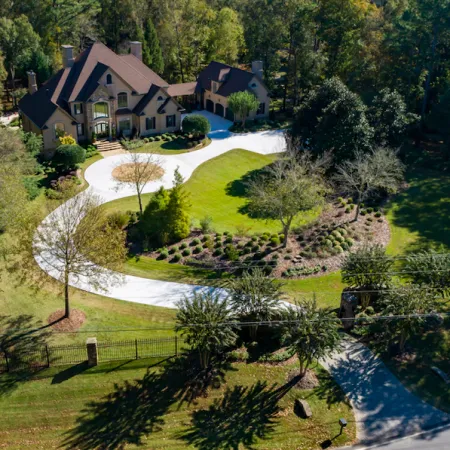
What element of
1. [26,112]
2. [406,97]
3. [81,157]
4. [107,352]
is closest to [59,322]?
[107,352]

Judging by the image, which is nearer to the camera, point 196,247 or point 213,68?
point 196,247

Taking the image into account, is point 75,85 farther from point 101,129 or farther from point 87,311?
point 87,311

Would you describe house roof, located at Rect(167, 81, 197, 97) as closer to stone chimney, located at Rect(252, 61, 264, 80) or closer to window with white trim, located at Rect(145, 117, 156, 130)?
window with white trim, located at Rect(145, 117, 156, 130)

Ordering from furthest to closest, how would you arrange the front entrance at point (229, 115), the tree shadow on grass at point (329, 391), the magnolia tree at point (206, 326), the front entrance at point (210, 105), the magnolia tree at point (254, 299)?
the front entrance at point (210, 105), the front entrance at point (229, 115), the magnolia tree at point (254, 299), the magnolia tree at point (206, 326), the tree shadow on grass at point (329, 391)

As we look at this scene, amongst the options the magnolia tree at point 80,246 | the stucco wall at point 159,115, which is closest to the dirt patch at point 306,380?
the magnolia tree at point 80,246

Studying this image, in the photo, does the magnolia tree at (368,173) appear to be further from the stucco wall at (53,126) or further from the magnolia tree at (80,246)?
the stucco wall at (53,126)

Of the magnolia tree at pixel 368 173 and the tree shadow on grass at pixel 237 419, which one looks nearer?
the tree shadow on grass at pixel 237 419

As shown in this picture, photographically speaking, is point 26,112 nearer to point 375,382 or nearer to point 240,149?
point 240,149

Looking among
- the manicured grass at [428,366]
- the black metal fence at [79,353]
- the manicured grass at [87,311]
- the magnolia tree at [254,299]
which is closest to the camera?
the manicured grass at [428,366]
